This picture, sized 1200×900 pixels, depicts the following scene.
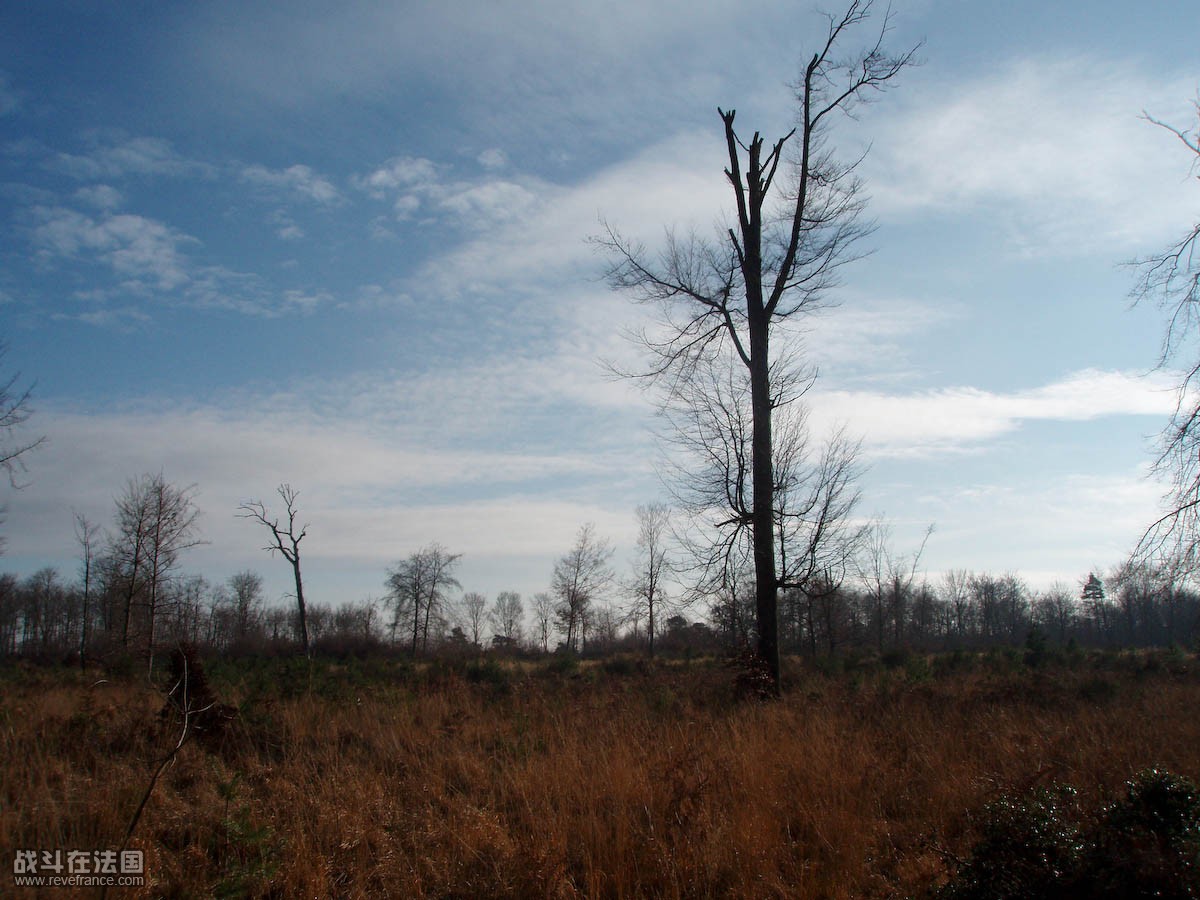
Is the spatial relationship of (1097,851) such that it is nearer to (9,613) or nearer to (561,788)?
(561,788)

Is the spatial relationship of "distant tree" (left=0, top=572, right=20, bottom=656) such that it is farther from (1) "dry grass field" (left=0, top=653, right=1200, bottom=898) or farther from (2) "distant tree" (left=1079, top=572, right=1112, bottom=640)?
(2) "distant tree" (left=1079, top=572, right=1112, bottom=640)

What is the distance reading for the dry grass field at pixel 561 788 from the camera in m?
4.20

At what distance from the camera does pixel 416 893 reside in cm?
409

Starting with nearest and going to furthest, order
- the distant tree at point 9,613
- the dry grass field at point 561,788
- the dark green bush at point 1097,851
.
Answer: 1. the dark green bush at point 1097,851
2. the dry grass field at point 561,788
3. the distant tree at point 9,613

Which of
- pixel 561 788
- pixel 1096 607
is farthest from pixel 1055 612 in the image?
pixel 561 788

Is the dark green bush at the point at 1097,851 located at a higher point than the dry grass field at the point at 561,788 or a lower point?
higher

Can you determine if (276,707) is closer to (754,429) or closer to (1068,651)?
(754,429)

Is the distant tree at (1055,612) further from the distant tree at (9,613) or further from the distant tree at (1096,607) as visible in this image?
the distant tree at (9,613)

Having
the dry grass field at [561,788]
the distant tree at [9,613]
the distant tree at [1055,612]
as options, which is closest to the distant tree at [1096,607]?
the distant tree at [1055,612]

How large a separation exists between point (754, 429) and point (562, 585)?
4535cm

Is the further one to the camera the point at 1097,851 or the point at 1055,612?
the point at 1055,612

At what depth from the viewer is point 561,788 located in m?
5.46

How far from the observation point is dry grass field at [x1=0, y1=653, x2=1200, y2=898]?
4.20 m

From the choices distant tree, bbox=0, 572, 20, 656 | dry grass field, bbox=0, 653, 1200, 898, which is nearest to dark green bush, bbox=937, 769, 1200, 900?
dry grass field, bbox=0, 653, 1200, 898
